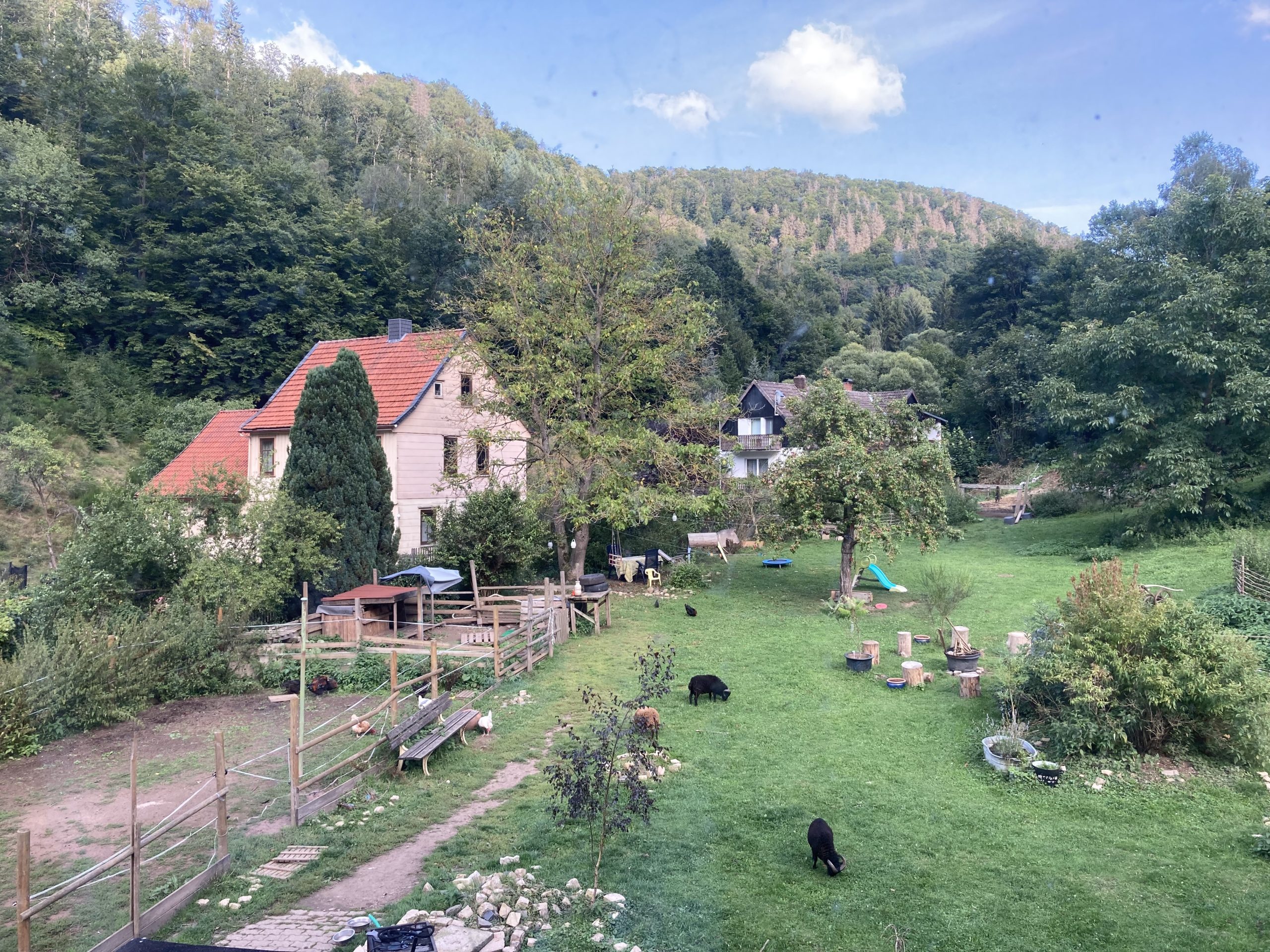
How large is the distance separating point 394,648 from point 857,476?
12380mm

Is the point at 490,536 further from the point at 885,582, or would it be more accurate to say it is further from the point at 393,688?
the point at 885,582

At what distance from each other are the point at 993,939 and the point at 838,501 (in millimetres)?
15183

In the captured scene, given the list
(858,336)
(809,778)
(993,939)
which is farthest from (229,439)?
(858,336)

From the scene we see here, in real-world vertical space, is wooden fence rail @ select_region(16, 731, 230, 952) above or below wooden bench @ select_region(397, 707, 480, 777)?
above

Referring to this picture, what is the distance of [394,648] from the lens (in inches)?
592

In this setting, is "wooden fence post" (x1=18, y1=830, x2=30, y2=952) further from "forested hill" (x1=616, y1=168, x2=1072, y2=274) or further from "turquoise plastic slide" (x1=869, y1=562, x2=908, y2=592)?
"forested hill" (x1=616, y1=168, x2=1072, y2=274)

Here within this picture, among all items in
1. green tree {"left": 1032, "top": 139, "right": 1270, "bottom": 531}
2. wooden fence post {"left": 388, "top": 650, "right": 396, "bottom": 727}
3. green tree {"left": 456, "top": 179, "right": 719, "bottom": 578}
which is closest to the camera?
wooden fence post {"left": 388, "top": 650, "right": 396, "bottom": 727}

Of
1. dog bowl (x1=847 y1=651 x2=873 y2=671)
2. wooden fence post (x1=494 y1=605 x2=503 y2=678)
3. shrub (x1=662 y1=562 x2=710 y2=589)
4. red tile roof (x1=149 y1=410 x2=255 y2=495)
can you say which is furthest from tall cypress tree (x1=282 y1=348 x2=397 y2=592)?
dog bowl (x1=847 y1=651 x2=873 y2=671)

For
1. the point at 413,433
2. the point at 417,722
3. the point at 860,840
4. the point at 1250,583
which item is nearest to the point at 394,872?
the point at 417,722

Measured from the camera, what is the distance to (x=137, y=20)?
71.1 metres

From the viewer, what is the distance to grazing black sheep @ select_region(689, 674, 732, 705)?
13.0 m

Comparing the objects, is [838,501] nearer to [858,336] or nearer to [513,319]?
[513,319]

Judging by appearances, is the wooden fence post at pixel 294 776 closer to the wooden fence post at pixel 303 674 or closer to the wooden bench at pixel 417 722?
the wooden fence post at pixel 303 674

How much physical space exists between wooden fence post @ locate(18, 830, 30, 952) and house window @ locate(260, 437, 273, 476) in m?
21.6
